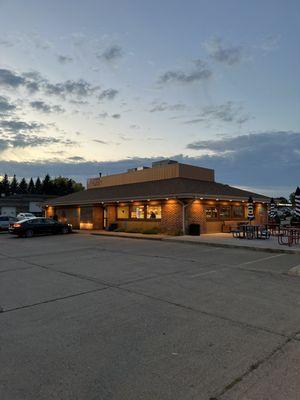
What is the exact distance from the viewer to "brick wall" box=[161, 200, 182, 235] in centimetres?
2392

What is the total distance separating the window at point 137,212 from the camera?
89.7ft

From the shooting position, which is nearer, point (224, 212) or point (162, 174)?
point (224, 212)

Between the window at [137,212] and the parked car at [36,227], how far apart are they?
5.47m

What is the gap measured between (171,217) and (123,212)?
20.4ft

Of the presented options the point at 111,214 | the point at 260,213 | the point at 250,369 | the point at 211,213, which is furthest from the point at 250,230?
the point at 250,369

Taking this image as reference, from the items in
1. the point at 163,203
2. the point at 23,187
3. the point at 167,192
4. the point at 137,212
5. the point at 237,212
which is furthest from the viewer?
the point at 23,187

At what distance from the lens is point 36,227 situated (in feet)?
87.4

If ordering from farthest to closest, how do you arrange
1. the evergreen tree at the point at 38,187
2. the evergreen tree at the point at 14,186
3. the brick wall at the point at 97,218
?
the evergreen tree at the point at 14,186
the evergreen tree at the point at 38,187
the brick wall at the point at 97,218

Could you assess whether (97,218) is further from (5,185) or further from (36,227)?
(5,185)

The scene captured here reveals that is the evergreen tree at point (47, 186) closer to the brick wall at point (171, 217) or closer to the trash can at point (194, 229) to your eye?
the brick wall at point (171, 217)

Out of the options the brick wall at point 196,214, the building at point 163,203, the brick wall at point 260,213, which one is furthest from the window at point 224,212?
the brick wall at point 260,213

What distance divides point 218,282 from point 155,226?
55.3 feet

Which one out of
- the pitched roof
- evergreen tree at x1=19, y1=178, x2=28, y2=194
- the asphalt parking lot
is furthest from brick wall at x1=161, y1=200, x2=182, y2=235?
evergreen tree at x1=19, y1=178, x2=28, y2=194

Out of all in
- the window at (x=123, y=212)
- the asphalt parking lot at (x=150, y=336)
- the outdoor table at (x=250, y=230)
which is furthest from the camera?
the window at (x=123, y=212)
